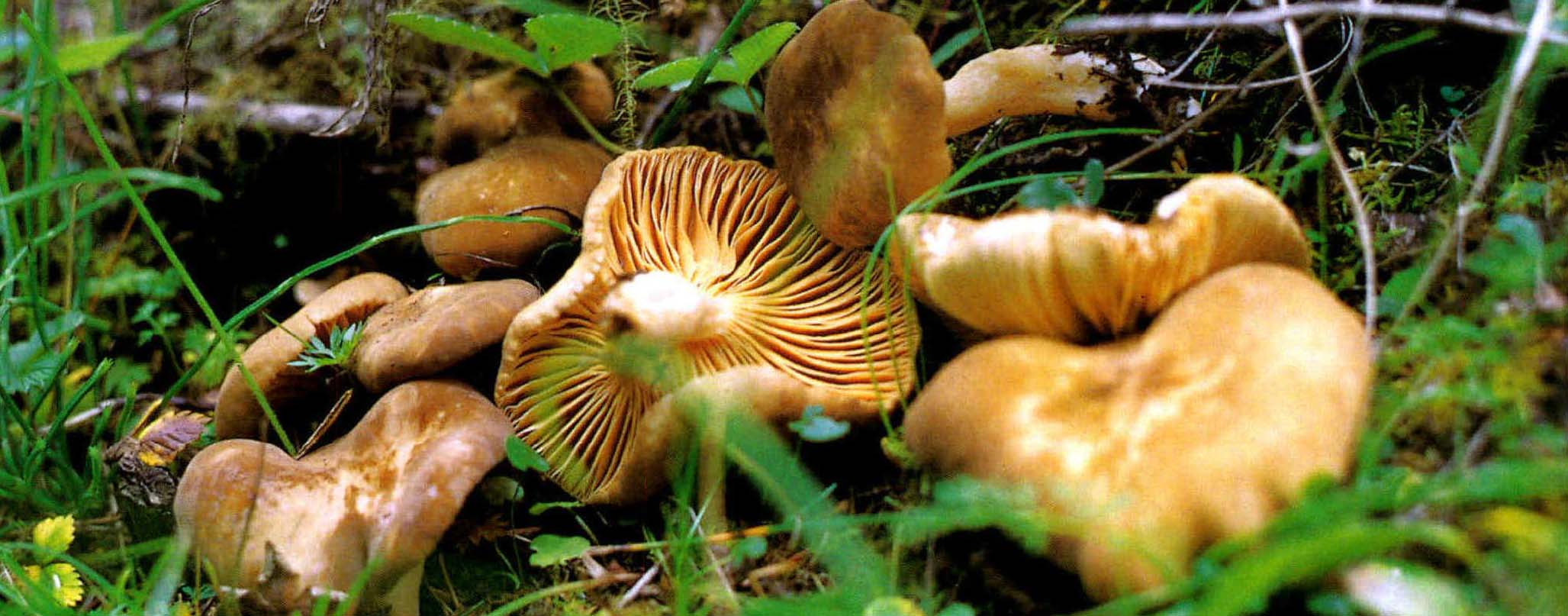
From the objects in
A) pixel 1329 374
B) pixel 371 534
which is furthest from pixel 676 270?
pixel 1329 374

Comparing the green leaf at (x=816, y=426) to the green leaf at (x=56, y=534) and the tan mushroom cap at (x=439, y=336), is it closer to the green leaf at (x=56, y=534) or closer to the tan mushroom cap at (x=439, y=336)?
the tan mushroom cap at (x=439, y=336)

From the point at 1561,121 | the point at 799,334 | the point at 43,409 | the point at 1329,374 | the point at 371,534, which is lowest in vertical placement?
the point at 43,409

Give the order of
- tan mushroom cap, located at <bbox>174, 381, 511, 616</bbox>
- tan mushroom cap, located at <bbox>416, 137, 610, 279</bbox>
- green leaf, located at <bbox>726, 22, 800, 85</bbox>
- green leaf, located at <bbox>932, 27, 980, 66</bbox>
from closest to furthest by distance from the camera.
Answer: tan mushroom cap, located at <bbox>174, 381, 511, 616</bbox> < green leaf, located at <bbox>726, 22, 800, 85</bbox> < tan mushroom cap, located at <bbox>416, 137, 610, 279</bbox> < green leaf, located at <bbox>932, 27, 980, 66</bbox>

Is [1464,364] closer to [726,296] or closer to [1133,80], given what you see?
[1133,80]

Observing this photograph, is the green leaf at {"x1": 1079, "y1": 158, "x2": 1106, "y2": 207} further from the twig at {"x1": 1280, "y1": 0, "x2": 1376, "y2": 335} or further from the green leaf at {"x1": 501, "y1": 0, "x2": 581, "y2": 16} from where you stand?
the green leaf at {"x1": 501, "y1": 0, "x2": 581, "y2": 16}

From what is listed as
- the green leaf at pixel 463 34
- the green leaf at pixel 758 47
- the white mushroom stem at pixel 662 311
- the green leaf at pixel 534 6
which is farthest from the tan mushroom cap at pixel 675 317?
the green leaf at pixel 534 6

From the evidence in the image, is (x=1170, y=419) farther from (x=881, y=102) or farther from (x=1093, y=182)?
(x=881, y=102)

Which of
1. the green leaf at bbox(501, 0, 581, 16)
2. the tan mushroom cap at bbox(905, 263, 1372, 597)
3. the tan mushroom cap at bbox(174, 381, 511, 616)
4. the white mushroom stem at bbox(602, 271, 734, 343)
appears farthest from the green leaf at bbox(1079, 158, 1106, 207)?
the green leaf at bbox(501, 0, 581, 16)

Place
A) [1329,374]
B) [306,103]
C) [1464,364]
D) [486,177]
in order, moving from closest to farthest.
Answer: [1329,374] < [1464,364] < [486,177] < [306,103]
